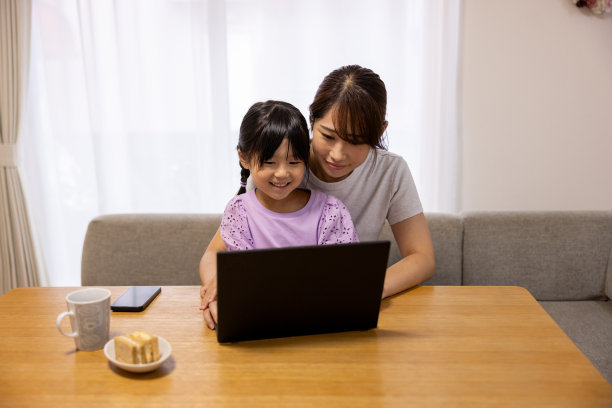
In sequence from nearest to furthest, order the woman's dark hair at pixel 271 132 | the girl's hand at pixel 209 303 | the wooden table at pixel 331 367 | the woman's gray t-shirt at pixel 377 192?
the wooden table at pixel 331 367 → the girl's hand at pixel 209 303 → the woman's dark hair at pixel 271 132 → the woman's gray t-shirt at pixel 377 192

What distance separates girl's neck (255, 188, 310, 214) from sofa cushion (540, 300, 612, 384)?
1.06 meters

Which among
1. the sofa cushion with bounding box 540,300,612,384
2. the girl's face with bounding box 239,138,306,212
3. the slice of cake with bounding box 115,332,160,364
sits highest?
the girl's face with bounding box 239,138,306,212

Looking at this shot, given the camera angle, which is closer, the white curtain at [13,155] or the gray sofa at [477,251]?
the gray sofa at [477,251]

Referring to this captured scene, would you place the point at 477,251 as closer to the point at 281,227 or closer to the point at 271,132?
the point at 281,227

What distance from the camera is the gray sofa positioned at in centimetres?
185

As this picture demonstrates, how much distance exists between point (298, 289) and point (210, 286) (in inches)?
12.1

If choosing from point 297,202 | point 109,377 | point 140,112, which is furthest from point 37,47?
point 109,377

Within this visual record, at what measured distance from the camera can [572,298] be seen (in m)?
1.93

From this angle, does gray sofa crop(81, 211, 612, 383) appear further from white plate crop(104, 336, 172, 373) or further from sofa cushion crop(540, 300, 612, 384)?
white plate crop(104, 336, 172, 373)

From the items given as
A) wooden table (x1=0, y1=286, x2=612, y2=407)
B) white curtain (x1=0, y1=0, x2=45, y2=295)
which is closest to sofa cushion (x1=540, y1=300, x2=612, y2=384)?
wooden table (x1=0, y1=286, x2=612, y2=407)

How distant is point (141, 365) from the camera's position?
80cm

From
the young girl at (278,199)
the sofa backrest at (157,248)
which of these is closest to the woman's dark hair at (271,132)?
the young girl at (278,199)

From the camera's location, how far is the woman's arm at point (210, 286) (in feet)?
3.33

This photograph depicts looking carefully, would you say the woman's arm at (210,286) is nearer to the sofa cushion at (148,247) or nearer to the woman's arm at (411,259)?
the woman's arm at (411,259)
